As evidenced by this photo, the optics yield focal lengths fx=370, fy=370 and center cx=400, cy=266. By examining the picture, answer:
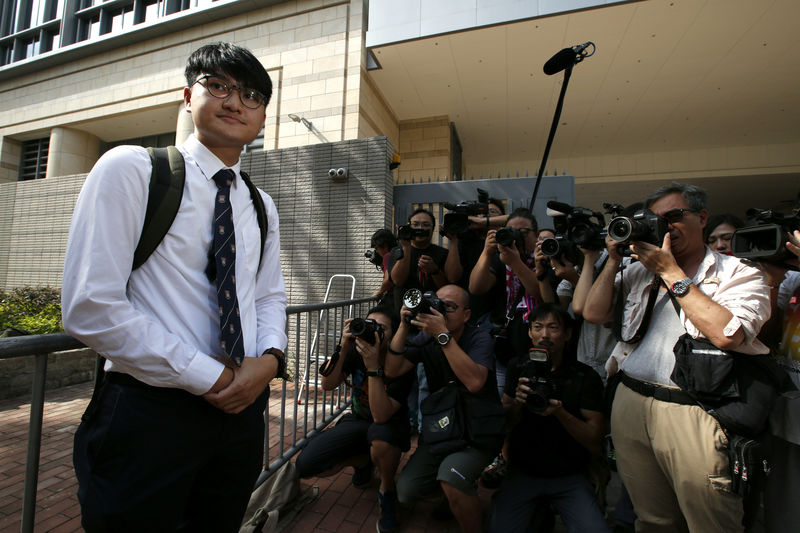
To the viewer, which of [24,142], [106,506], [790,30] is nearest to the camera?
[106,506]

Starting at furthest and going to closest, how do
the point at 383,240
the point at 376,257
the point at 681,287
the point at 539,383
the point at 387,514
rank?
the point at 376,257 → the point at 383,240 → the point at 387,514 → the point at 539,383 → the point at 681,287

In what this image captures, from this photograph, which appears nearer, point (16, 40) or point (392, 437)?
point (392, 437)

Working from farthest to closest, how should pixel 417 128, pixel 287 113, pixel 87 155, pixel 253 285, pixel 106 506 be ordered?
pixel 87 155 → pixel 417 128 → pixel 287 113 → pixel 253 285 → pixel 106 506

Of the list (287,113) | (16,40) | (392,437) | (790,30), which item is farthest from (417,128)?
(16,40)

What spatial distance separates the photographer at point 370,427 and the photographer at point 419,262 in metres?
0.56

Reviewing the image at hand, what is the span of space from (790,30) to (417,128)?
19.0 ft

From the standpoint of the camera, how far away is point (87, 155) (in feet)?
31.6

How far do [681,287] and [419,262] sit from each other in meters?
1.87

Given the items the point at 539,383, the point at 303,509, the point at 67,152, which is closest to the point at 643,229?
the point at 539,383

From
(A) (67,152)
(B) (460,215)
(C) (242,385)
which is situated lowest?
(C) (242,385)

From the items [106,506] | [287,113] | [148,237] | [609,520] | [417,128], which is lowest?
[609,520]

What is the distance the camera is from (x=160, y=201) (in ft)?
3.52

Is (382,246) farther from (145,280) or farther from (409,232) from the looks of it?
(145,280)

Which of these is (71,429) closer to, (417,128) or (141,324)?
(141,324)
